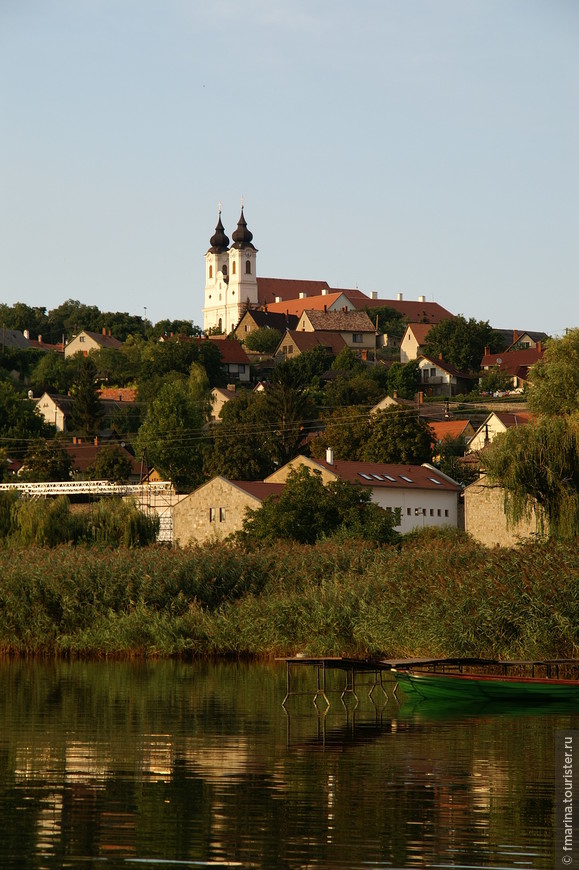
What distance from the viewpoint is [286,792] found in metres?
18.7

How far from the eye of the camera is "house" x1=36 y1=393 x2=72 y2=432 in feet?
438

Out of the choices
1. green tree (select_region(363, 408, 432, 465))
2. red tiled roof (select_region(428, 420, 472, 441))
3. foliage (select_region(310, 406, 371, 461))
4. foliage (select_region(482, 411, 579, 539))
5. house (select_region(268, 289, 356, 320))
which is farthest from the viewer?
house (select_region(268, 289, 356, 320))

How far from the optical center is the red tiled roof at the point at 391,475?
2921 inches

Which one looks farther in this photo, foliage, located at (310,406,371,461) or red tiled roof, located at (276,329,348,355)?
red tiled roof, located at (276,329,348,355)

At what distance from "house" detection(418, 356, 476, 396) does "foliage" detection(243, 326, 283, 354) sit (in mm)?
28204

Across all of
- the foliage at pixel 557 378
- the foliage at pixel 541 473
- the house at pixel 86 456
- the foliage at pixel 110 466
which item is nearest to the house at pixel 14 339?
the house at pixel 86 456

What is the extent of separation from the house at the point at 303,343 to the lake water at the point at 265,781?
12542 centimetres

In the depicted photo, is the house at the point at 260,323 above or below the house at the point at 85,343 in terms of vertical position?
above

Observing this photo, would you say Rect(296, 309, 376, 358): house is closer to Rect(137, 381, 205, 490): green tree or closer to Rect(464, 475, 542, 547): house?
Rect(137, 381, 205, 490): green tree

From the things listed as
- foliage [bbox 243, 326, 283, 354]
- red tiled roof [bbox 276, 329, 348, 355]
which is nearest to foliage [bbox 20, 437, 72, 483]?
red tiled roof [bbox 276, 329, 348, 355]

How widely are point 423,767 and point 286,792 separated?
3110 millimetres

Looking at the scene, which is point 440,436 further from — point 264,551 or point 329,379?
point 264,551

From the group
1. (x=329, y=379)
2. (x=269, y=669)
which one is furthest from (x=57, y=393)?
(x=269, y=669)

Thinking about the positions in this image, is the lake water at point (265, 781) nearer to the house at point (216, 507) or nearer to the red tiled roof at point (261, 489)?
the red tiled roof at point (261, 489)
